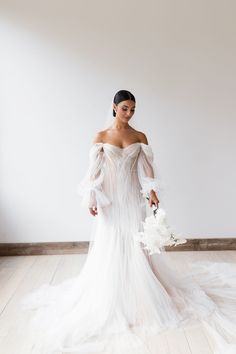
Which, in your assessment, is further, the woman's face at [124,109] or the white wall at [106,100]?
the white wall at [106,100]

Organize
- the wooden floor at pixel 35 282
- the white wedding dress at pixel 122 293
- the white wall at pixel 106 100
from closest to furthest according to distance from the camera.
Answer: the wooden floor at pixel 35 282, the white wedding dress at pixel 122 293, the white wall at pixel 106 100

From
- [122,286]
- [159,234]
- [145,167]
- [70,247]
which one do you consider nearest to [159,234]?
[159,234]

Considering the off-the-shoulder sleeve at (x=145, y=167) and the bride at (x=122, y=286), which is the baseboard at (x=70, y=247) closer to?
the bride at (x=122, y=286)

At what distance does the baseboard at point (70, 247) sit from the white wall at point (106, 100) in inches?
3.1

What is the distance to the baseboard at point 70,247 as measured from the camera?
4.79 metres

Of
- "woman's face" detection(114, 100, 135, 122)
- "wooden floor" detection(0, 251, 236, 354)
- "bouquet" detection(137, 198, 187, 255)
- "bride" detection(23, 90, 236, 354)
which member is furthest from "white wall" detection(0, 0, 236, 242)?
"bouquet" detection(137, 198, 187, 255)

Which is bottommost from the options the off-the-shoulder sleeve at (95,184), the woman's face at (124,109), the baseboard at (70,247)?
the baseboard at (70,247)

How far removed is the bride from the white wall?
140 centimetres

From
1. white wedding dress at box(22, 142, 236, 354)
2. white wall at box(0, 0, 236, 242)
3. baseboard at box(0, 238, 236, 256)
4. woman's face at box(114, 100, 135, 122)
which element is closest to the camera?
white wedding dress at box(22, 142, 236, 354)

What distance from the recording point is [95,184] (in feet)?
10.6

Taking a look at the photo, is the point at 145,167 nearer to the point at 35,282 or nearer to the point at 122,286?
the point at 122,286

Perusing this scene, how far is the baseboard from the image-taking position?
4793mm

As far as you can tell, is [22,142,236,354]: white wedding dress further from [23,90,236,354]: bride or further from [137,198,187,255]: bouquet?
[137,198,187,255]: bouquet

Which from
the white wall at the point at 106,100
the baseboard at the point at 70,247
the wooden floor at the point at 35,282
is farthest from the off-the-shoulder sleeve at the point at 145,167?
the baseboard at the point at 70,247
